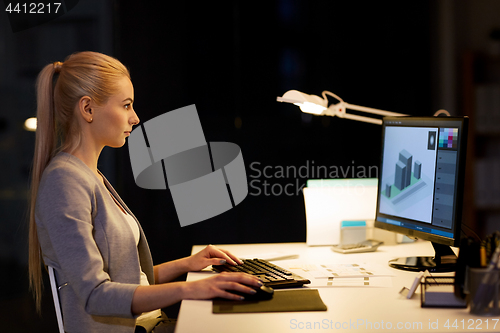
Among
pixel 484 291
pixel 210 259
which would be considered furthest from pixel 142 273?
pixel 484 291

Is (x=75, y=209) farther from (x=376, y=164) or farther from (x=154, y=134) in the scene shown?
(x=376, y=164)

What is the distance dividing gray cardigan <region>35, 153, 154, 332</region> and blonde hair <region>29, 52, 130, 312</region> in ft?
0.25

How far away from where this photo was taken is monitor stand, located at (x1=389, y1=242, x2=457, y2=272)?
4.67ft

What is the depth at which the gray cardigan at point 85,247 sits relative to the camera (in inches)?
43.0

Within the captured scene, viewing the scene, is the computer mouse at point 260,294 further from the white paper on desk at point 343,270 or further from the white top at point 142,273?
the white top at point 142,273

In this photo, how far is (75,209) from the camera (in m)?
1.13

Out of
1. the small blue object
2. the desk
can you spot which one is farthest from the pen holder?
the small blue object

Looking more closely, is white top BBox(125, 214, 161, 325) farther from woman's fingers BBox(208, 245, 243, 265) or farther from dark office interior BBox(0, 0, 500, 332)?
dark office interior BBox(0, 0, 500, 332)

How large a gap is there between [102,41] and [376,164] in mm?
1616

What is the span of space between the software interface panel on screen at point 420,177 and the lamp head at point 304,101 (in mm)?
293

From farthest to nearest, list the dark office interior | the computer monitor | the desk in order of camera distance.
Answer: the dark office interior
the computer monitor
the desk

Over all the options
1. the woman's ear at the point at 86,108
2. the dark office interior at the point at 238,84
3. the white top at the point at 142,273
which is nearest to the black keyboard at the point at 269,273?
the white top at the point at 142,273

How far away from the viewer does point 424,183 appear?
1.46 meters

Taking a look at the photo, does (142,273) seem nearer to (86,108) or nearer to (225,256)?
(225,256)
